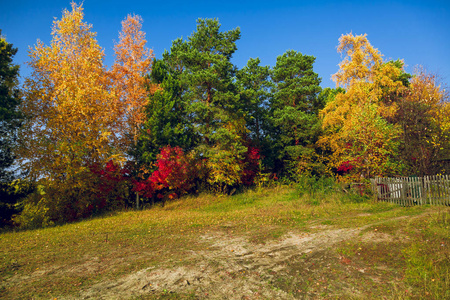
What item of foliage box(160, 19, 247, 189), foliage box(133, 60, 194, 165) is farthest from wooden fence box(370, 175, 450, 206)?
foliage box(133, 60, 194, 165)

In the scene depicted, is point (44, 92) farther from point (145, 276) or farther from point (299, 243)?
point (299, 243)

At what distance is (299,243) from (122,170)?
17.5 metres

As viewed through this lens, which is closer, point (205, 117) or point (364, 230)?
point (364, 230)

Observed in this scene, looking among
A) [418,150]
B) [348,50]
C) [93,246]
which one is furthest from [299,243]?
[348,50]

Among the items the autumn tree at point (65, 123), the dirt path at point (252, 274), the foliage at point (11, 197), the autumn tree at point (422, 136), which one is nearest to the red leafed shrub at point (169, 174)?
the autumn tree at point (65, 123)

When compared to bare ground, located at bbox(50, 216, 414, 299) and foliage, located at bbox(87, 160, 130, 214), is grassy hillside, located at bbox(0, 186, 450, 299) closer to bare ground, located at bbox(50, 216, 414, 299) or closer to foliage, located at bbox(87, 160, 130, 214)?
bare ground, located at bbox(50, 216, 414, 299)

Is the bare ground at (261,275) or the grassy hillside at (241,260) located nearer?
the bare ground at (261,275)

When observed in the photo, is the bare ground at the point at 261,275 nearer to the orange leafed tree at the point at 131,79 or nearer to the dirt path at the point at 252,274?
the dirt path at the point at 252,274

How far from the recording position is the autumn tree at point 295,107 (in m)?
28.7

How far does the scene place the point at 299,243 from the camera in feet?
31.6

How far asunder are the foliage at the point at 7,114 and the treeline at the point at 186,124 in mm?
83

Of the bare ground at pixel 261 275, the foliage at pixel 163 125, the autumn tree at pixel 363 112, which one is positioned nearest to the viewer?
the bare ground at pixel 261 275

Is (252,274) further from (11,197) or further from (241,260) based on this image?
(11,197)

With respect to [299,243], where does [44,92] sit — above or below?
above
